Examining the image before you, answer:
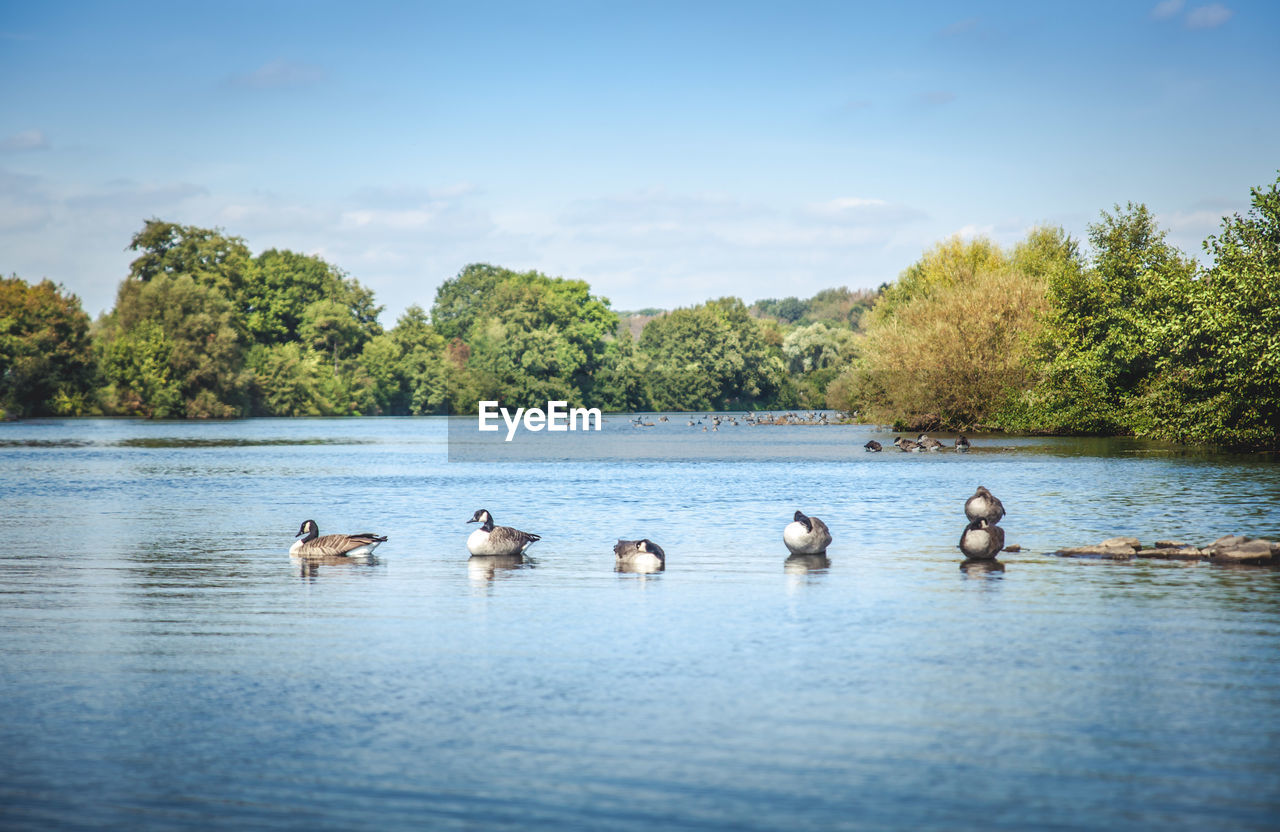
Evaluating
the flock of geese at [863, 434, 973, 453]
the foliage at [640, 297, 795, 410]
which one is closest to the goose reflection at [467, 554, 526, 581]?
the flock of geese at [863, 434, 973, 453]

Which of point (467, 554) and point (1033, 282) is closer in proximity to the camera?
point (467, 554)

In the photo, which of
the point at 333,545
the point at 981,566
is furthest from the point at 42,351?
the point at 981,566

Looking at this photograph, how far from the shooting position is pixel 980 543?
Answer: 16.3 meters

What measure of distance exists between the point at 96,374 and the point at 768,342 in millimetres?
84153

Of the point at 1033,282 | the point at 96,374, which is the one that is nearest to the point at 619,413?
the point at 96,374

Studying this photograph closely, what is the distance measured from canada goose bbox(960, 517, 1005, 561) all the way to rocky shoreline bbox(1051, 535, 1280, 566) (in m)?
1.17

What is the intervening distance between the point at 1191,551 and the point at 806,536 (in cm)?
Answer: 549

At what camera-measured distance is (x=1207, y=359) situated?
35.6 m

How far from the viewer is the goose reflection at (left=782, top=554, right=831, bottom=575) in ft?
51.5

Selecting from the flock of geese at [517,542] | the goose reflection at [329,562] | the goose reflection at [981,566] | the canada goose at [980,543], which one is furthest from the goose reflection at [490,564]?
the canada goose at [980,543]

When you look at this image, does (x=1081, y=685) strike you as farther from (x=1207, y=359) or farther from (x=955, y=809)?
(x=1207, y=359)

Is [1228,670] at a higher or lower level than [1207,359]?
lower

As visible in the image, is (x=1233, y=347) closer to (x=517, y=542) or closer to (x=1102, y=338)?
(x=1102, y=338)

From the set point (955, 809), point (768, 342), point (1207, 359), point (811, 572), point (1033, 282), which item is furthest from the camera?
point (768, 342)
